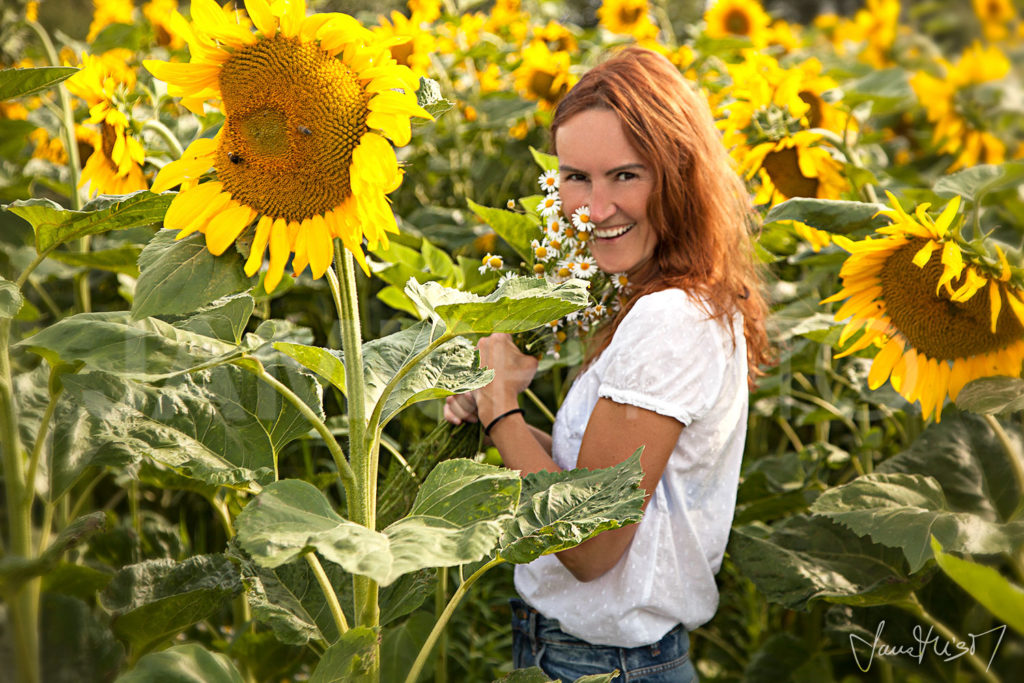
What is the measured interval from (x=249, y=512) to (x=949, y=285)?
3.39 feet

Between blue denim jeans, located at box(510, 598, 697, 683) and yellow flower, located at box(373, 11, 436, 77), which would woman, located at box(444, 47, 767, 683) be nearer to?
blue denim jeans, located at box(510, 598, 697, 683)

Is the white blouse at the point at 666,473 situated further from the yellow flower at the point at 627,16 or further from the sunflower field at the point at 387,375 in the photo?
the yellow flower at the point at 627,16

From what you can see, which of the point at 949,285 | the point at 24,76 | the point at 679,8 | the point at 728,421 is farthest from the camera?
the point at 679,8

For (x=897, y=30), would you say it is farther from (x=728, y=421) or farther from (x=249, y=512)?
(x=249, y=512)

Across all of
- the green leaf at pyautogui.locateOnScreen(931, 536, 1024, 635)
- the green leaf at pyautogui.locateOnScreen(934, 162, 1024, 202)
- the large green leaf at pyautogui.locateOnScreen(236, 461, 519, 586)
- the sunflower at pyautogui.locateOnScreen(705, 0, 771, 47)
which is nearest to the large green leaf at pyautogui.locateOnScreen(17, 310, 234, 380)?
the large green leaf at pyautogui.locateOnScreen(236, 461, 519, 586)

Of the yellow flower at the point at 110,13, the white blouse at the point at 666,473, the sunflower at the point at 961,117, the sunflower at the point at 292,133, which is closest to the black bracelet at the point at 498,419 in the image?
the white blouse at the point at 666,473

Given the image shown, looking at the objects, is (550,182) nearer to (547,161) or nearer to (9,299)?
(547,161)

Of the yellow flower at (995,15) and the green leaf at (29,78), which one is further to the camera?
the yellow flower at (995,15)

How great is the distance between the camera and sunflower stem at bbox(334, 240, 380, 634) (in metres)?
1.08

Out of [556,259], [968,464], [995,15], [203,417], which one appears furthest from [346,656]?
[995,15]

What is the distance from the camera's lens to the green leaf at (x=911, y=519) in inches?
56.1

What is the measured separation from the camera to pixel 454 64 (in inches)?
108

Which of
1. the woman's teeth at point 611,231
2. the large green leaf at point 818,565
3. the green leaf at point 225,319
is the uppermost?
the green leaf at point 225,319

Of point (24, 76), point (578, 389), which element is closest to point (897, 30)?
point (578, 389)
